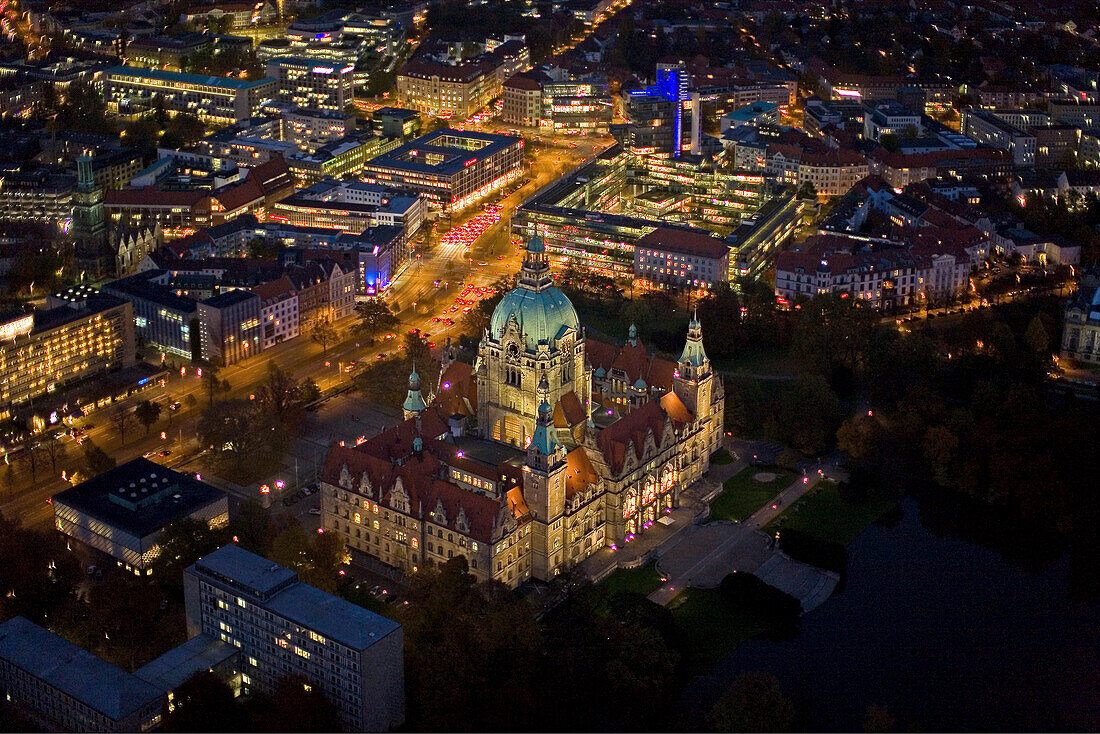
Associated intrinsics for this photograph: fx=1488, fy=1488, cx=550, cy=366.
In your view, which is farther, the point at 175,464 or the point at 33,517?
the point at 175,464

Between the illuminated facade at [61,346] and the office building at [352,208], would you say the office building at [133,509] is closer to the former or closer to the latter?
the illuminated facade at [61,346]

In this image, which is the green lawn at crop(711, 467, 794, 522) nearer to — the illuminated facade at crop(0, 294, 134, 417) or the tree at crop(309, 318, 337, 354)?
the tree at crop(309, 318, 337, 354)

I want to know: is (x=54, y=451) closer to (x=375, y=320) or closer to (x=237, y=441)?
(x=237, y=441)

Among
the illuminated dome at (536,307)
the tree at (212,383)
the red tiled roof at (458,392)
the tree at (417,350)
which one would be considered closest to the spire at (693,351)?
the illuminated dome at (536,307)

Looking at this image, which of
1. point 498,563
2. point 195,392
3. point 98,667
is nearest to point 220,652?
point 98,667

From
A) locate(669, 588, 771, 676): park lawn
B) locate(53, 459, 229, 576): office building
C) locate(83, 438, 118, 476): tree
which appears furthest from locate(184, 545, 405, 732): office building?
locate(83, 438, 118, 476): tree

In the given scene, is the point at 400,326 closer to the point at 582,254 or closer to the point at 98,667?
the point at 582,254

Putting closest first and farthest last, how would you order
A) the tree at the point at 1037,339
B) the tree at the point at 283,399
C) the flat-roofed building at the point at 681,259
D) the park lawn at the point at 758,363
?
the tree at the point at 283,399
the tree at the point at 1037,339
the park lawn at the point at 758,363
the flat-roofed building at the point at 681,259

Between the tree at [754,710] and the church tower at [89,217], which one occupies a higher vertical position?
the church tower at [89,217]
